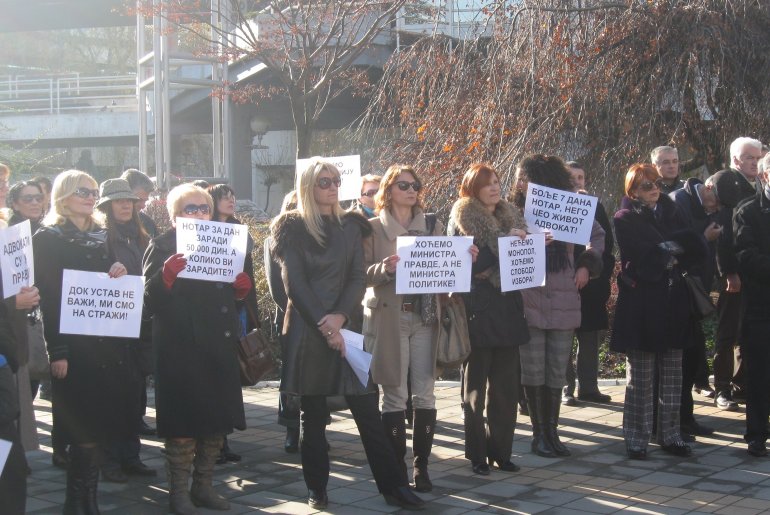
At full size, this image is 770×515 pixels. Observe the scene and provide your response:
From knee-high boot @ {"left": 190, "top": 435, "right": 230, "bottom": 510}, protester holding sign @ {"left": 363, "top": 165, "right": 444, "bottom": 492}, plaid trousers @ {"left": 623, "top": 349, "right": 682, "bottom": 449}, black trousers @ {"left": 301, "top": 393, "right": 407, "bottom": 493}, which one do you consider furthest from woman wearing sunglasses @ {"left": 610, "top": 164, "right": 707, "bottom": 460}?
knee-high boot @ {"left": 190, "top": 435, "right": 230, "bottom": 510}

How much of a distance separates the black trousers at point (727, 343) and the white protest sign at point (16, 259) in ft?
18.7

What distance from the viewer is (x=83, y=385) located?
19.2ft

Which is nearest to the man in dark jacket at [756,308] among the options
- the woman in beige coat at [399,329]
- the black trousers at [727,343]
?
the black trousers at [727,343]

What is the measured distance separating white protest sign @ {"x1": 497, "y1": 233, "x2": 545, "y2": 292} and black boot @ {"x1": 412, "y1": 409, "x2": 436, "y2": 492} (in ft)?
3.04

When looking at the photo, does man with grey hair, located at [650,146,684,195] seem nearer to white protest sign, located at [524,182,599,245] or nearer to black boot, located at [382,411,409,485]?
white protest sign, located at [524,182,599,245]

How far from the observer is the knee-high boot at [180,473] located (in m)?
5.84

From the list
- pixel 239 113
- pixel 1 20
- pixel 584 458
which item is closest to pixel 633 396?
pixel 584 458

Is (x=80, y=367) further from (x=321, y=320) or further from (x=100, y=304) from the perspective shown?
(x=321, y=320)

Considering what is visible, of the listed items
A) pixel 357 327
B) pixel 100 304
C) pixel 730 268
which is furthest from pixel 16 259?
pixel 730 268

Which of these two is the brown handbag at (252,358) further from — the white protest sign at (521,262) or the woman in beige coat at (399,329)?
the white protest sign at (521,262)

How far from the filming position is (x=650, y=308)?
696cm

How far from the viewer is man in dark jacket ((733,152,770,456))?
6.97 metres

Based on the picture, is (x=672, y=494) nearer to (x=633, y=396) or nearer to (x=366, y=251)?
(x=633, y=396)

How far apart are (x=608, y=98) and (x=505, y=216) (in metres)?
4.15
